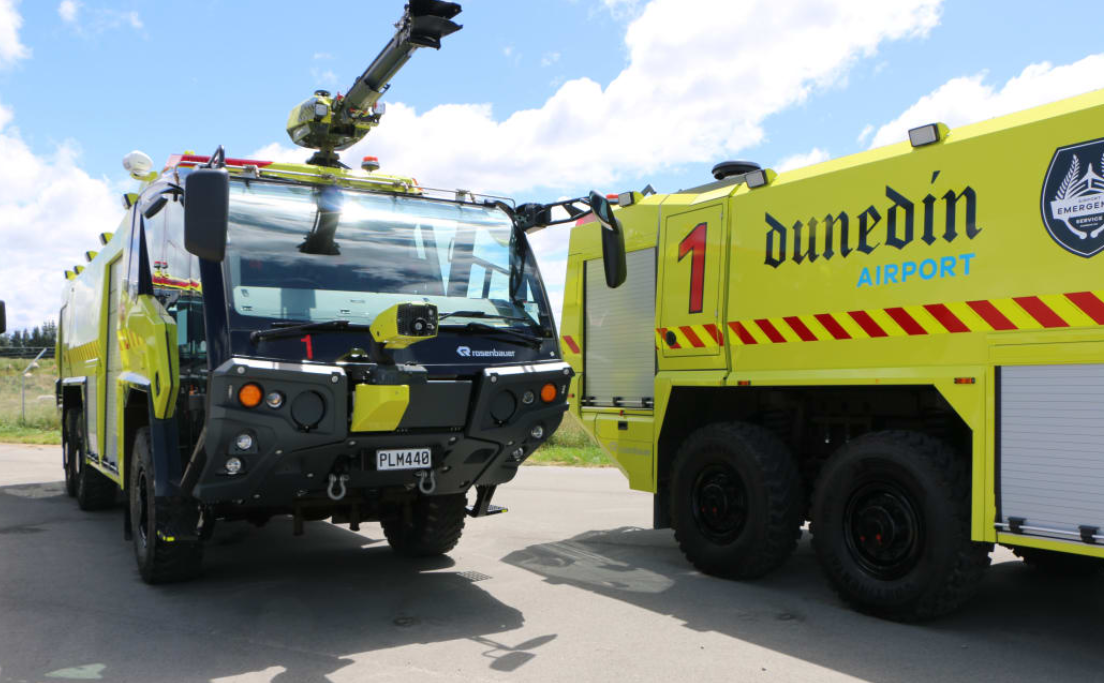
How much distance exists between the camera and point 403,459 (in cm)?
512

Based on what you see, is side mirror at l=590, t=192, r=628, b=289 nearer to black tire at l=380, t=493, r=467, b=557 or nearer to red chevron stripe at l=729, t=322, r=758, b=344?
red chevron stripe at l=729, t=322, r=758, b=344

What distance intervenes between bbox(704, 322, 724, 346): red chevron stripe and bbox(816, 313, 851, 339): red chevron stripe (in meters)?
0.86

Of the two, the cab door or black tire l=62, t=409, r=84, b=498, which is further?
black tire l=62, t=409, r=84, b=498

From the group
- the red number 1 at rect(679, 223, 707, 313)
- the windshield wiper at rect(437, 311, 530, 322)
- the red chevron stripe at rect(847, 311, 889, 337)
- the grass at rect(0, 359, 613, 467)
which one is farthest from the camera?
the grass at rect(0, 359, 613, 467)

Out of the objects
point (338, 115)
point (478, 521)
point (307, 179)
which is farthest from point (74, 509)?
point (307, 179)

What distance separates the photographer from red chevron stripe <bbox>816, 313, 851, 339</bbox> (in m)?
5.60

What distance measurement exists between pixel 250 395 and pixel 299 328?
1.46 feet

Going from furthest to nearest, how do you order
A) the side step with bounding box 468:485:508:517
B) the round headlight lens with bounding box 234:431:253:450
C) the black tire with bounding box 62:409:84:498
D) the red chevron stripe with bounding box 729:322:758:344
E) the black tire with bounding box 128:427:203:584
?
→ the black tire with bounding box 62:409:84:498 < the red chevron stripe with bounding box 729:322:758:344 < the side step with bounding box 468:485:508:517 < the black tire with bounding box 128:427:203:584 < the round headlight lens with bounding box 234:431:253:450

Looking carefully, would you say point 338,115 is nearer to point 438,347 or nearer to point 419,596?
point 438,347

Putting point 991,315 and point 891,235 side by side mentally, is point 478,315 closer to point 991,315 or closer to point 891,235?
point 891,235

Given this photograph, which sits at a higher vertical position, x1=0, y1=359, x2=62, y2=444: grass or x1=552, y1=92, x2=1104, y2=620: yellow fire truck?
x1=552, y1=92, x2=1104, y2=620: yellow fire truck

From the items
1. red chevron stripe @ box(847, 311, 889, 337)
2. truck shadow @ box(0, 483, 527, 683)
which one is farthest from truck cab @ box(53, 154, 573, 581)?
red chevron stripe @ box(847, 311, 889, 337)

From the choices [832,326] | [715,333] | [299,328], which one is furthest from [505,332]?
[832,326]

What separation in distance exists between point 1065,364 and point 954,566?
1258 millimetres
